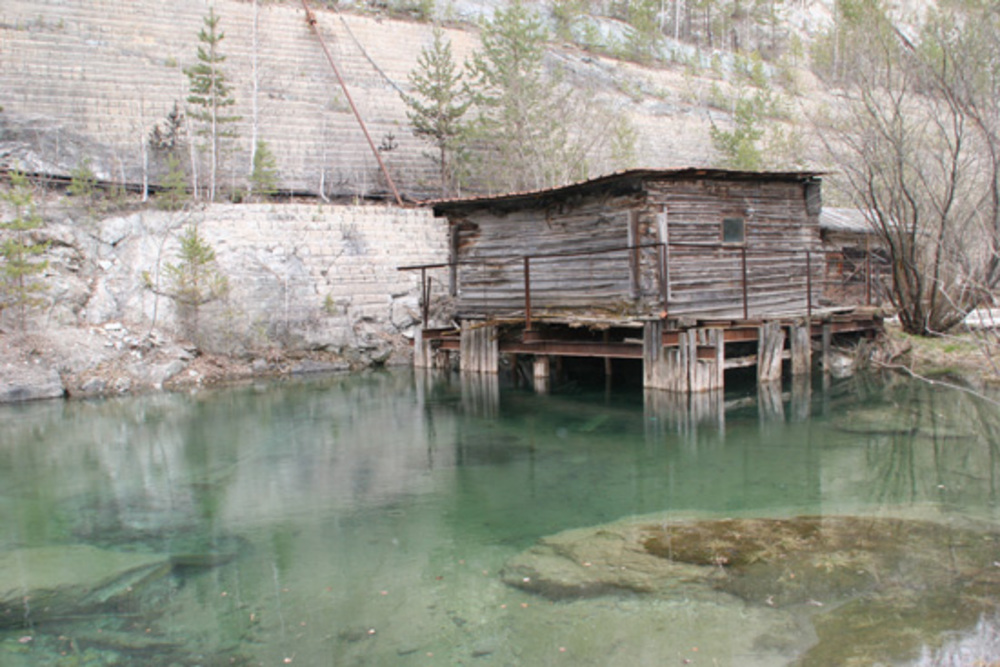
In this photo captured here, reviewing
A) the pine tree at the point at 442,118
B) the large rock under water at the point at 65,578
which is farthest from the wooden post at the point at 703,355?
the pine tree at the point at 442,118

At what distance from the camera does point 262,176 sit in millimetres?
22578

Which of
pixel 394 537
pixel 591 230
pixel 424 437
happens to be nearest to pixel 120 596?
pixel 394 537

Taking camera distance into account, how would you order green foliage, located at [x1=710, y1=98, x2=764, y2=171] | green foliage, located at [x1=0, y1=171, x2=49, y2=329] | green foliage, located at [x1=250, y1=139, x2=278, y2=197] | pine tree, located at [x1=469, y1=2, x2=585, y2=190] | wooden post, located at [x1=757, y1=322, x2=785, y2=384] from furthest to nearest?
1. green foliage, located at [x1=710, y1=98, x2=764, y2=171]
2. pine tree, located at [x1=469, y1=2, x2=585, y2=190]
3. green foliage, located at [x1=250, y1=139, x2=278, y2=197]
4. green foliage, located at [x1=0, y1=171, x2=49, y2=329]
5. wooden post, located at [x1=757, y1=322, x2=785, y2=384]

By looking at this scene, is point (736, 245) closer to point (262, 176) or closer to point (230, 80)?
point (262, 176)

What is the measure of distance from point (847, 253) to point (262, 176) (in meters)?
17.3

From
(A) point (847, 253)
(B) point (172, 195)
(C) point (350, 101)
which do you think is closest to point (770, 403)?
(A) point (847, 253)

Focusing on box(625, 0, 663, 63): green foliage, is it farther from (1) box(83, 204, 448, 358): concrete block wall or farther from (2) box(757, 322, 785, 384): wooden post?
(2) box(757, 322, 785, 384): wooden post

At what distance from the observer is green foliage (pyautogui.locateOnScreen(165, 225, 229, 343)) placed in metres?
18.8

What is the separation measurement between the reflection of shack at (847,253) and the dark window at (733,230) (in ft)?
21.8

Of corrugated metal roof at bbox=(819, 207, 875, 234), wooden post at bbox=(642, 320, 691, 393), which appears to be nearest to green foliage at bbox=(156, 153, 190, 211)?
wooden post at bbox=(642, 320, 691, 393)

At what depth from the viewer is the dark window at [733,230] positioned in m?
15.5

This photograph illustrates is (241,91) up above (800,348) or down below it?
above

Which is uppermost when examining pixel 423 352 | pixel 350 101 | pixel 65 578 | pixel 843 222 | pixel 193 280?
pixel 350 101

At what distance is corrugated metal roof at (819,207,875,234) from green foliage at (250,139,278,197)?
604 inches
